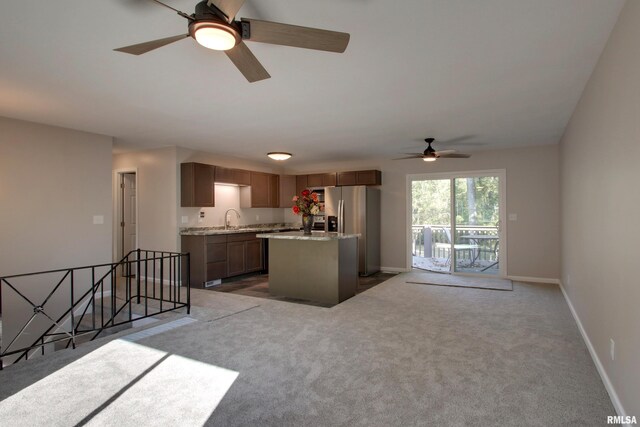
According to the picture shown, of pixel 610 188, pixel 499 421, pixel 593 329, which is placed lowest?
pixel 499 421

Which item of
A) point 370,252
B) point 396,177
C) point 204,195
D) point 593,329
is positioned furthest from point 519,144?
point 204,195

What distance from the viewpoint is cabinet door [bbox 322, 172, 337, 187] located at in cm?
765

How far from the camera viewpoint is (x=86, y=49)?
252cm

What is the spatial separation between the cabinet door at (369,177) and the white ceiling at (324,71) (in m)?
2.04

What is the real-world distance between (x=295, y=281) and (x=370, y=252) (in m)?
2.45

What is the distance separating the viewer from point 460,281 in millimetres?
6184

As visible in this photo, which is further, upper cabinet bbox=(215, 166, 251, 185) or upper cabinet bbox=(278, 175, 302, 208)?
upper cabinet bbox=(278, 175, 302, 208)

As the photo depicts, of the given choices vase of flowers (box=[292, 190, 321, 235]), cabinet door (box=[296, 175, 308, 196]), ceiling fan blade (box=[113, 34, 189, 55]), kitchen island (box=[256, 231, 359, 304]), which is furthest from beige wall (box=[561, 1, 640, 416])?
cabinet door (box=[296, 175, 308, 196])

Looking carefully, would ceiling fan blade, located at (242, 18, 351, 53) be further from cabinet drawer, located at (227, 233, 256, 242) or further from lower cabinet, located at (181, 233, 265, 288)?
cabinet drawer, located at (227, 233, 256, 242)

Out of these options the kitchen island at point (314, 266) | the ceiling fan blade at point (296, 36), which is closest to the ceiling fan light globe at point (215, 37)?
the ceiling fan blade at point (296, 36)

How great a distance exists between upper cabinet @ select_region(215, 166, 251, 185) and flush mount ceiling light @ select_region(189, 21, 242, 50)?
15.8 ft

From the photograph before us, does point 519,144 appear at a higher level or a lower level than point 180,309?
higher

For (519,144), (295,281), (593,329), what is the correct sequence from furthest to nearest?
(519,144), (295,281), (593,329)

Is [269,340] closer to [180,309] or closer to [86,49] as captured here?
[180,309]
